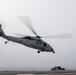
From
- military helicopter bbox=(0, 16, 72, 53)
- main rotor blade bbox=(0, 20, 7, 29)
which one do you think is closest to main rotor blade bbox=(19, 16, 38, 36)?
military helicopter bbox=(0, 16, 72, 53)

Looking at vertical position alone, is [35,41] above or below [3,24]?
below

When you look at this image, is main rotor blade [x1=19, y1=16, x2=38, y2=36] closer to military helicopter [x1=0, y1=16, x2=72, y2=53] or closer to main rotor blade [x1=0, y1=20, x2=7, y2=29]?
military helicopter [x1=0, y1=16, x2=72, y2=53]

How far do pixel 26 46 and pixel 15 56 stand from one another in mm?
164

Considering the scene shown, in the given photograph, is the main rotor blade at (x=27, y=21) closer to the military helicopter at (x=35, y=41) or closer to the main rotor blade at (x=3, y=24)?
the military helicopter at (x=35, y=41)

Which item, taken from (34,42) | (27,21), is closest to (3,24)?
(27,21)

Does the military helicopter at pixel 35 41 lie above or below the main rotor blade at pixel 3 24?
below

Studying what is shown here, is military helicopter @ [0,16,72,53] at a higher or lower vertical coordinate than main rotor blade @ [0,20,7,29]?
lower

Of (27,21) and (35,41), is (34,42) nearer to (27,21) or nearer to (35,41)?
(35,41)

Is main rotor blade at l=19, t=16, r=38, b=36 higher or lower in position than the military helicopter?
higher

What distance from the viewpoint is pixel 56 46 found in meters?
2.34

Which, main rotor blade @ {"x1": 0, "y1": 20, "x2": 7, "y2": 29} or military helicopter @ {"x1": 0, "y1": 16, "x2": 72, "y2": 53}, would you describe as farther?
main rotor blade @ {"x1": 0, "y1": 20, "x2": 7, "y2": 29}

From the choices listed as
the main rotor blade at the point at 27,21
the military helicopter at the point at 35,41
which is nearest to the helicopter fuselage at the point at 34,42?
the military helicopter at the point at 35,41

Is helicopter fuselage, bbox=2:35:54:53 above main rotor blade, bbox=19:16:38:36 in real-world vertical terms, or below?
below

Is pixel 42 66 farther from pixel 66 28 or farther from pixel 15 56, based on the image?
pixel 66 28
